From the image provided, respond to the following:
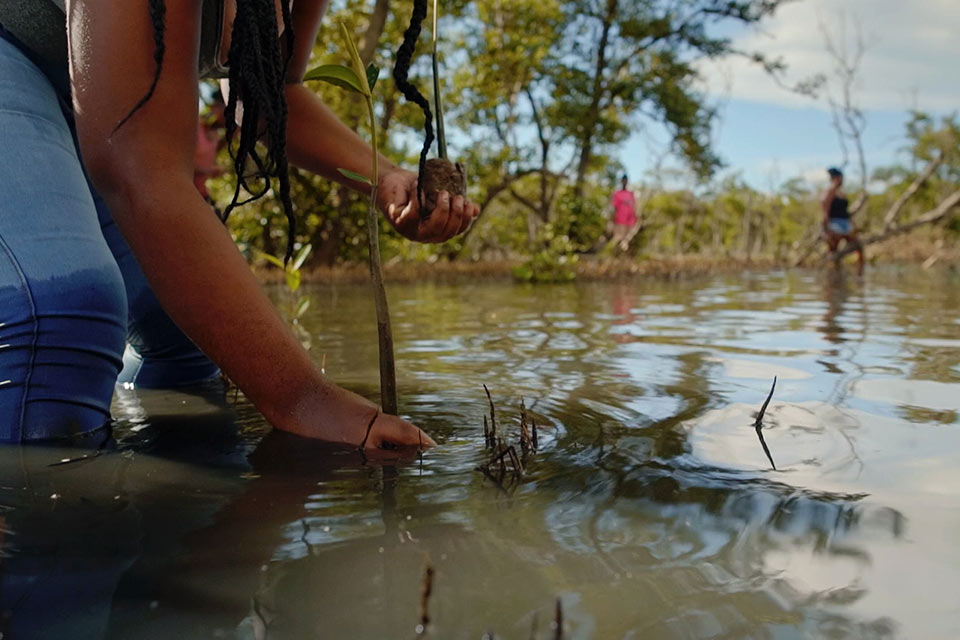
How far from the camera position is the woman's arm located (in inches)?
59.7

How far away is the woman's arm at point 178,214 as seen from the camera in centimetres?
152

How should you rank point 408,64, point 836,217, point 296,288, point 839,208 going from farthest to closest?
point 839,208 < point 836,217 < point 296,288 < point 408,64

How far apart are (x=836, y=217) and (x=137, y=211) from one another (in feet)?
51.1

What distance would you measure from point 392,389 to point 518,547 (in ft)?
2.28

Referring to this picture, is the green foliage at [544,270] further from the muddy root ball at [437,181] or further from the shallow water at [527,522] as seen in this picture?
the muddy root ball at [437,181]

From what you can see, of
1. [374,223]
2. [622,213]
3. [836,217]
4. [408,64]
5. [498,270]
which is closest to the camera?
[408,64]

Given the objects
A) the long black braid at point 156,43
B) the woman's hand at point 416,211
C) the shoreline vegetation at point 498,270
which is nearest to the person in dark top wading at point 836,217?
the shoreline vegetation at point 498,270

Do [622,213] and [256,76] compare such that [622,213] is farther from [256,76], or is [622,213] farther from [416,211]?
[256,76]

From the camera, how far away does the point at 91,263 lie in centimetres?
178

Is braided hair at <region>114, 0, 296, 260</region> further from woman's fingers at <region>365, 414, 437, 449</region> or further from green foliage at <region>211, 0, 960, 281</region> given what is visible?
green foliage at <region>211, 0, 960, 281</region>

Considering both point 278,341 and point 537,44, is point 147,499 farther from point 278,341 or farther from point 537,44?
point 537,44

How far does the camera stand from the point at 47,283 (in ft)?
5.59

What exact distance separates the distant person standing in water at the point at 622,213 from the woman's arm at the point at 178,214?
1708cm

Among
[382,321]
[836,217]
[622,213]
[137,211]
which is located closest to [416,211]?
[382,321]
